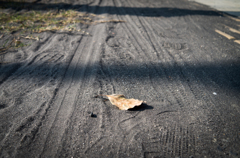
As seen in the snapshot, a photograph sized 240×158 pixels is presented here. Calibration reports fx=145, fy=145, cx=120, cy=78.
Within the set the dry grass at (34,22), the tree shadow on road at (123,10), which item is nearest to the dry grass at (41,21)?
the dry grass at (34,22)

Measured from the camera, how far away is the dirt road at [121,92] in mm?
1382

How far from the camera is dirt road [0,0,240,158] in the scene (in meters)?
1.38

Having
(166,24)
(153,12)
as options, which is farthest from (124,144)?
(153,12)

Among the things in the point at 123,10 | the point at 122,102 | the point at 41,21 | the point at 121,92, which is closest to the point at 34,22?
the point at 41,21

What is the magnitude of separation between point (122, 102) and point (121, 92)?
0.23m

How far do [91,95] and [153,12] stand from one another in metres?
4.95

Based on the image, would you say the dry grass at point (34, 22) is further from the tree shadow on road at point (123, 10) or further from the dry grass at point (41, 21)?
the tree shadow on road at point (123, 10)

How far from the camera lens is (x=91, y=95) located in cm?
191

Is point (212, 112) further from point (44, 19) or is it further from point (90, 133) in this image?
point (44, 19)

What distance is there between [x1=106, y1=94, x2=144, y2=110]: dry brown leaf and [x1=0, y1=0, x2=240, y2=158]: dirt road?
0.06 metres

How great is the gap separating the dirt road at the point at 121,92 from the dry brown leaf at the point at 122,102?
2.5 inches

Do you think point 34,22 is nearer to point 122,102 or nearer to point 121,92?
point 121,92

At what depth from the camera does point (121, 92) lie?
1971mm

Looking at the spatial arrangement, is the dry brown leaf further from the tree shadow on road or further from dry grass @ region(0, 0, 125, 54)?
the tree shadow on road
